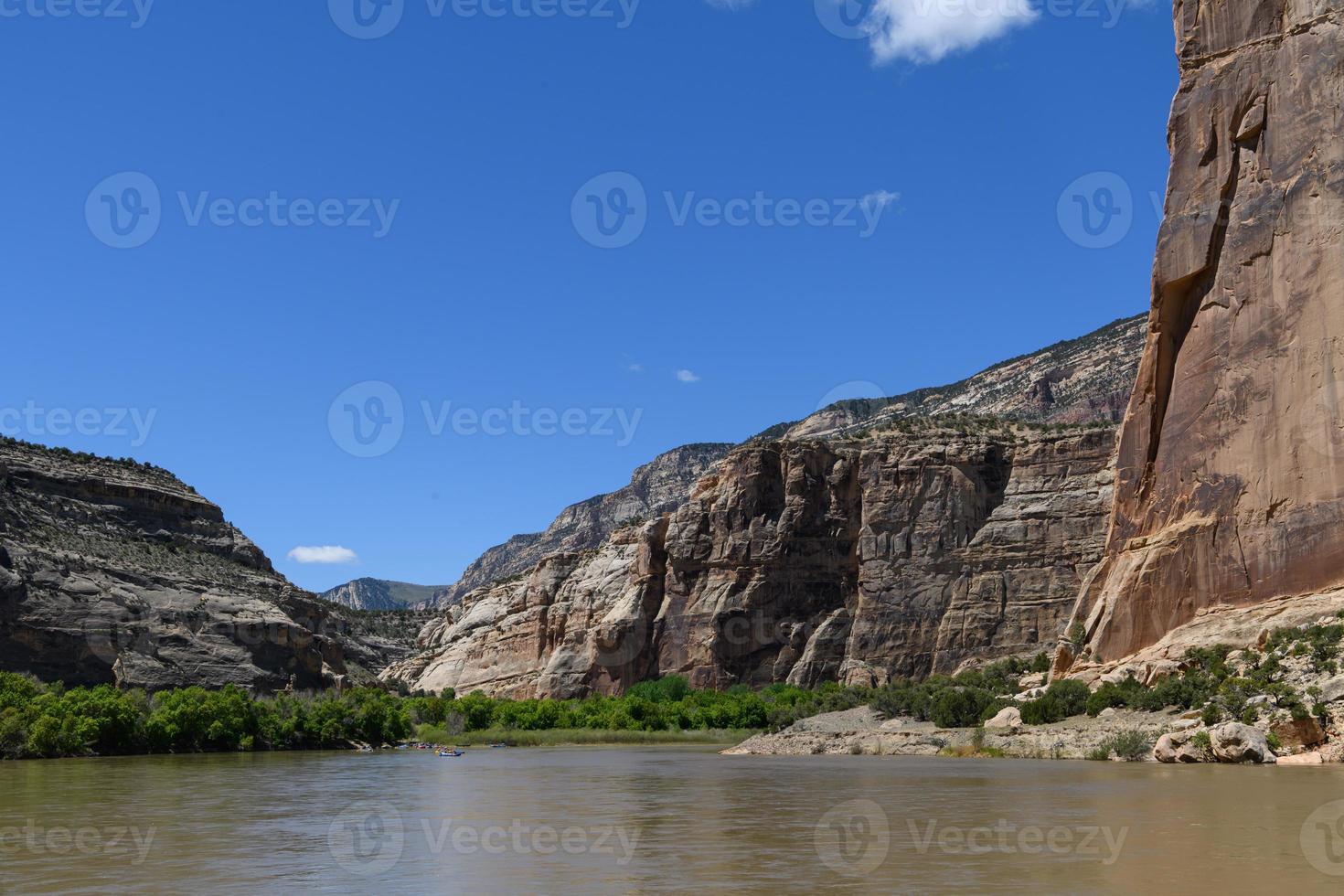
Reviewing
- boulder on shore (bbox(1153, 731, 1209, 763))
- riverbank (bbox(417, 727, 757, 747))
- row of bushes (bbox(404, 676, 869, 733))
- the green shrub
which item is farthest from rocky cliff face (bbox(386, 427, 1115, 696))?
boulder on shore (bbox(1153, 731, 1209, 763))

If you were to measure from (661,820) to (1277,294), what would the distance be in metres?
41.4

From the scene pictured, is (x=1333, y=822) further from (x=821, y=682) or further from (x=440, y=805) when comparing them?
(x=821, y=682)

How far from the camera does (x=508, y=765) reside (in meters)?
57.4

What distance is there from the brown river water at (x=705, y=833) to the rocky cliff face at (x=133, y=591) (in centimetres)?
4179

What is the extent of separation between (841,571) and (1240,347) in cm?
6159

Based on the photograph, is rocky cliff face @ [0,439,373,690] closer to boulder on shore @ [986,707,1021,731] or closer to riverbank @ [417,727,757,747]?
riverbank @ [417,727,757,747]

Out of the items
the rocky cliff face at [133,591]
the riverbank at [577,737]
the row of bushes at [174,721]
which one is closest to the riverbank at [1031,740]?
the riverbank at [577,737]

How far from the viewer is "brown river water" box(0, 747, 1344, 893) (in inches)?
701

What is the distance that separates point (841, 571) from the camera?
11412 cm

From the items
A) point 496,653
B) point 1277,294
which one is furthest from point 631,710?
point 1277,294

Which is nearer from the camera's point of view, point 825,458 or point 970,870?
point 970,870

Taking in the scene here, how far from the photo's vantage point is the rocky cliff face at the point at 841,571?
101625 millimetres

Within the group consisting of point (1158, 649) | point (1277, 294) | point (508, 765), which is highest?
point (1277, 294)

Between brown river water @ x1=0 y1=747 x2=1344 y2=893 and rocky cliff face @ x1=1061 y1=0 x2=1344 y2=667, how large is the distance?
16073 mm
